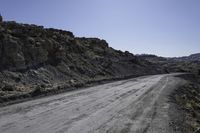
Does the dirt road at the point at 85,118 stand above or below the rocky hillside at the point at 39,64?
below

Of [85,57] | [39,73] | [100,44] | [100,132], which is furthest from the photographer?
[100,44]

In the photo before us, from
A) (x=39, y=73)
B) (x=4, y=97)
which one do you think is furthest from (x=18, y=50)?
(x=4, y=97)

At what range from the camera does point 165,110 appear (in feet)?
55.0

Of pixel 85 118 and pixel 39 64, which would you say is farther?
pixel 39 64

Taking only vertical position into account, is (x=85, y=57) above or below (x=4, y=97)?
above

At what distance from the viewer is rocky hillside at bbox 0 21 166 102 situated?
93.3 feet

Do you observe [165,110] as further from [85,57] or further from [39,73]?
[85,57]

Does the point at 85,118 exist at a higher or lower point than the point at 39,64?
lower

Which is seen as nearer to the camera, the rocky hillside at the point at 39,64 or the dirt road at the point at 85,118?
the dirt road at the point at 85,118

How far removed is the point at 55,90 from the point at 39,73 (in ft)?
31.2

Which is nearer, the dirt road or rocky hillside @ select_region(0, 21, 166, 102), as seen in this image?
the dirt road

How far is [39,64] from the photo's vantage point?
37.3m

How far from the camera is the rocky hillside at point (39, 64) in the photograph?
28442 mm

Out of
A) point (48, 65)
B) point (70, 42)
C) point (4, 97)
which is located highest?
point (70, 42)
